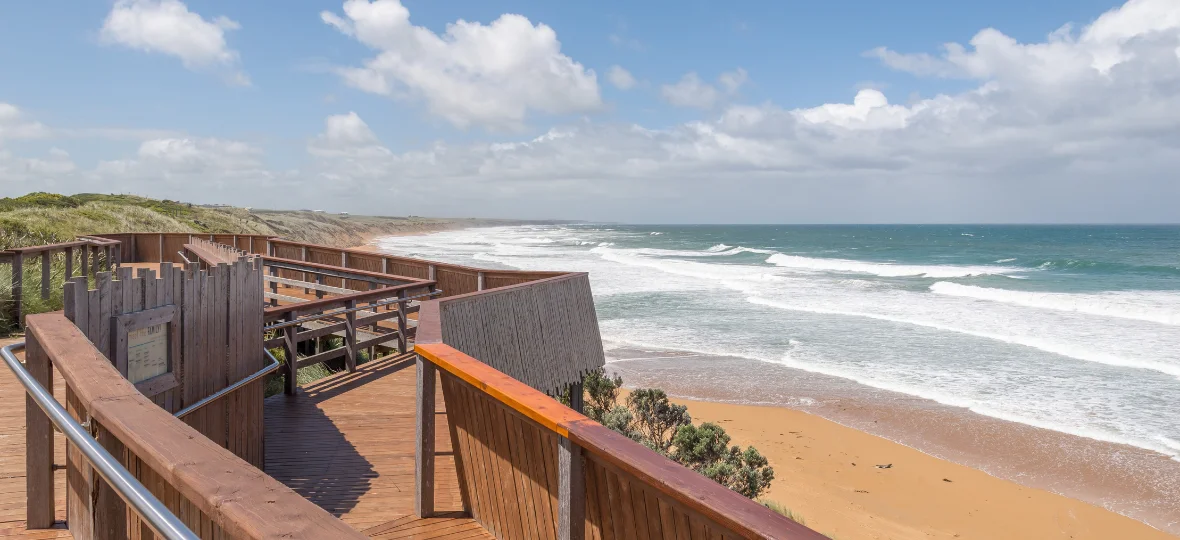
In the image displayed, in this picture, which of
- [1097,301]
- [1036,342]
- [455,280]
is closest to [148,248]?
[455,280]

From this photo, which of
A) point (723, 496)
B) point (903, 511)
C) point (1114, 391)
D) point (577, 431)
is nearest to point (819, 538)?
point (723, 496)

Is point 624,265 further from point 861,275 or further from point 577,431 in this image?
point 577,431

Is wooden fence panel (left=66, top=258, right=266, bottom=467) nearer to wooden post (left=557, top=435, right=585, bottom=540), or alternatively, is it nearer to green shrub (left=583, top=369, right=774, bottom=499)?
wooden post (left=557, top=435, right=585, bottom=540)

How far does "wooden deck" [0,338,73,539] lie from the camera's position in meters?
3.32

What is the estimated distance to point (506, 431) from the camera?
3.37 m

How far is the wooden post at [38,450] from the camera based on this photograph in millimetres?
3150

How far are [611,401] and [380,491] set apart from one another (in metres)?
7.44

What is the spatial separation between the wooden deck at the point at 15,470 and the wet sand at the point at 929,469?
7532 mm

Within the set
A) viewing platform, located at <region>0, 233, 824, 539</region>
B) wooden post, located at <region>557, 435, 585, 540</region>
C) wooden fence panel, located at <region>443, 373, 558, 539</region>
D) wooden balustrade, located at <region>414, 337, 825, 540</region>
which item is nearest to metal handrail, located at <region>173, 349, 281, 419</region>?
viewing platform, located at <region>0, 233, 824, 539</region>

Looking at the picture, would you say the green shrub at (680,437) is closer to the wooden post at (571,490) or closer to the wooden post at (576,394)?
the wooden post at (576,394)

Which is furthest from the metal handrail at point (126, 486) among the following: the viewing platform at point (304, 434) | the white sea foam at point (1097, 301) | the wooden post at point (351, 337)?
the white sea foam at point (1097, 301)

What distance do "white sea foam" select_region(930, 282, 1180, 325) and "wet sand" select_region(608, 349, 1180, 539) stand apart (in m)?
18.4

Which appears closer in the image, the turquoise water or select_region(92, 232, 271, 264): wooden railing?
the turquoise water

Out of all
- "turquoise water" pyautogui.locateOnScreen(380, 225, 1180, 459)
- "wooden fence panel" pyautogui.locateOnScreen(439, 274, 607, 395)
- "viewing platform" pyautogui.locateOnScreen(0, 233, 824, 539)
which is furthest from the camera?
"turquoise water" pyautogui.locateOnScreen(380, 225, 1180, 459)
